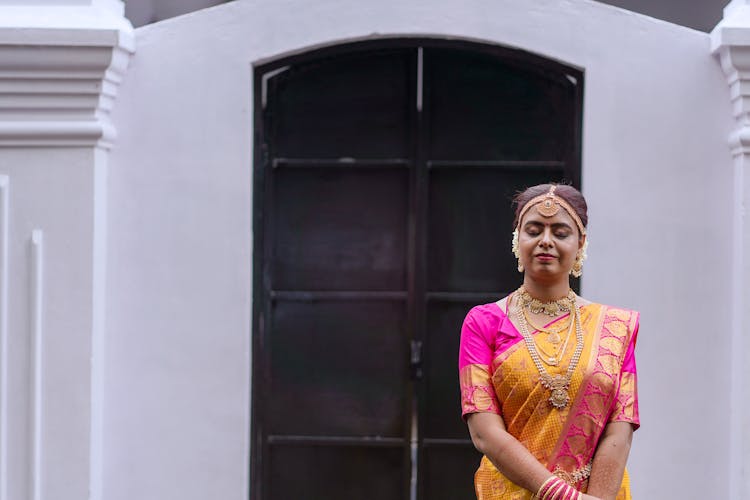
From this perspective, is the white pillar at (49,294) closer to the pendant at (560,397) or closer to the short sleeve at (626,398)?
the pendant at (560,397)

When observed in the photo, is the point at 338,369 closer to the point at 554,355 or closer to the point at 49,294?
the point at 49,294

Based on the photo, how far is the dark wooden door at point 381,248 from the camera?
16.4ft

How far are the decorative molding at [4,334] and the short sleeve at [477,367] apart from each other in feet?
6.46

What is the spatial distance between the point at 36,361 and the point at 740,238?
273 centimetres

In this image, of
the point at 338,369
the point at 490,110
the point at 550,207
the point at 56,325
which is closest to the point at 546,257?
the point at 550,207

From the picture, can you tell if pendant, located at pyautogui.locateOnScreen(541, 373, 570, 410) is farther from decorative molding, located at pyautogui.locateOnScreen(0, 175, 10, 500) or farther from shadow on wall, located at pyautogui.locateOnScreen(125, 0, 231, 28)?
shadow on wall, located at pyautogui.locateOnScreen(125, 0, 231, 28)

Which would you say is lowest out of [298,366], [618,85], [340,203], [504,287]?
[298,366]

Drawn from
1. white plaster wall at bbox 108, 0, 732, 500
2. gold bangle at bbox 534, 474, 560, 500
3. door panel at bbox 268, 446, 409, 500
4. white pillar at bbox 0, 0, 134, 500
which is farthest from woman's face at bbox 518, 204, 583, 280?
white pillar at bbox 0, 0, 134, 500

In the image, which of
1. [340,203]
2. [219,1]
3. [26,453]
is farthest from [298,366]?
[219,1]

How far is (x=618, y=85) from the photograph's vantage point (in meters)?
4.82

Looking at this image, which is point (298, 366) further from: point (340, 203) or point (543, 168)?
point (543, 168)

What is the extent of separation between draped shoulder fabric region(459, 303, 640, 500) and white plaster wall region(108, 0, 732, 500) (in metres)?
1.18

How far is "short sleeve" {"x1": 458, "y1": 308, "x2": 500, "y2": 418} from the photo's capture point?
3.63m

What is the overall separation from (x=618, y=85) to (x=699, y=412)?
1.31 metres
